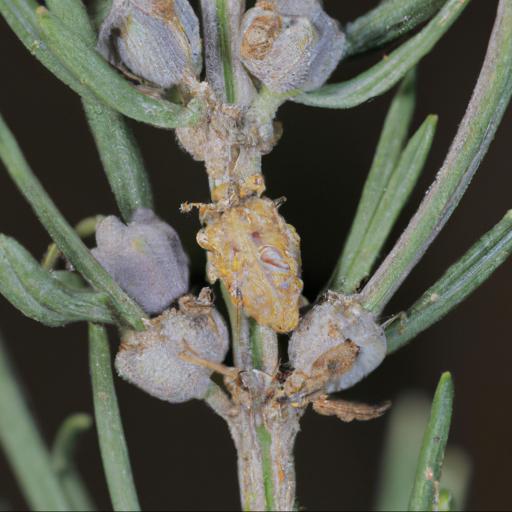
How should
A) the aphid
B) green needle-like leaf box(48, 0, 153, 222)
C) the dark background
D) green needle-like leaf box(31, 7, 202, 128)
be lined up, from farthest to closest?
1. the dark background
2. green needle-like leaf box(48, 0, 153, 222)
3. the aphid
4. green needle-like leaf box(31, 7, 202, 128)

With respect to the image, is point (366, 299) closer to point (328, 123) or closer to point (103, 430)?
point (103, 430)

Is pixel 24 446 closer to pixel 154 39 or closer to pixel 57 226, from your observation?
pixel 57 226

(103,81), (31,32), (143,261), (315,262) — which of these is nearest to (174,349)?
(143,261)

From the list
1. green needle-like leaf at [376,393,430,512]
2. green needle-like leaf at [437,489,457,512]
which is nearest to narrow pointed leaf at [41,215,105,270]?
green needle-like leaf at [437,489,457,512]

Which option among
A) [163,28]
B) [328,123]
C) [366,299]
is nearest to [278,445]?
[366,299]

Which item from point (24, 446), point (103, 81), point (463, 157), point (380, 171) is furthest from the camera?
point (24, 446)

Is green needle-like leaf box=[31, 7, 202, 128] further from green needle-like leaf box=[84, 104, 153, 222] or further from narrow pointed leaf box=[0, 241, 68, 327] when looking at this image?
narrow pointed leaf box=[0, 241, 68, 327]
